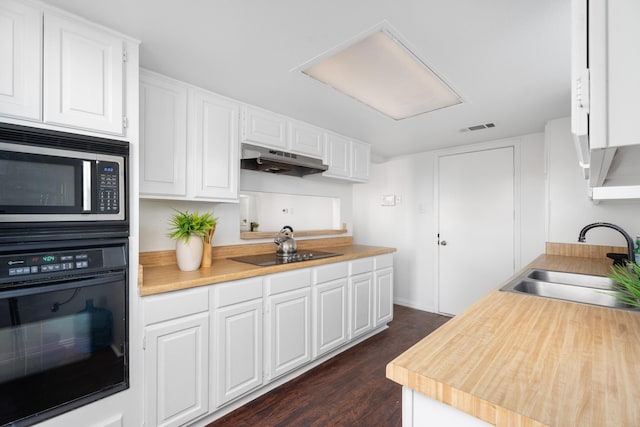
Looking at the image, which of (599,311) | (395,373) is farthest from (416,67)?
(395,373)

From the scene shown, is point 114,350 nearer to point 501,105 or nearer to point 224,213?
point 224,213

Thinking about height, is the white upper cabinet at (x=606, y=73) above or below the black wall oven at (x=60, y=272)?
above

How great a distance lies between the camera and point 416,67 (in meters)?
1.81

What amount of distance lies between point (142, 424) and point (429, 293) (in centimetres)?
341

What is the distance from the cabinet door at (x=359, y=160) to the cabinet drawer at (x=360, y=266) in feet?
3.32

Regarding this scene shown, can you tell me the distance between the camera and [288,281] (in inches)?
86.6

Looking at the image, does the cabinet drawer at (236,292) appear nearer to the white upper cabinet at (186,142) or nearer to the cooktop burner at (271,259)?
the cooktop burner at (271,259)

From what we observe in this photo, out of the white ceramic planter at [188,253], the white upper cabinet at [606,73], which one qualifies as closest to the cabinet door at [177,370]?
the white ceramic planter at [188,253]

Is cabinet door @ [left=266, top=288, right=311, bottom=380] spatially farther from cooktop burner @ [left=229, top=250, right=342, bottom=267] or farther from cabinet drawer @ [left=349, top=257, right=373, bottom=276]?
cabinet drawer @ [left=349, top=257, right=373, bottom=276]

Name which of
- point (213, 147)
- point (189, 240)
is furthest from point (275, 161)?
point (189, 240)

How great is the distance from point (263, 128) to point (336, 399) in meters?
2.15

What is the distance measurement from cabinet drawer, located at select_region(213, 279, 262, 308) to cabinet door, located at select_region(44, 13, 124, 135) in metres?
1.02

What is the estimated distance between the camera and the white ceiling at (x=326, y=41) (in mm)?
1272

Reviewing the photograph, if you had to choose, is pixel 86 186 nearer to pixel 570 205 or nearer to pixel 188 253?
pixel 188 253
